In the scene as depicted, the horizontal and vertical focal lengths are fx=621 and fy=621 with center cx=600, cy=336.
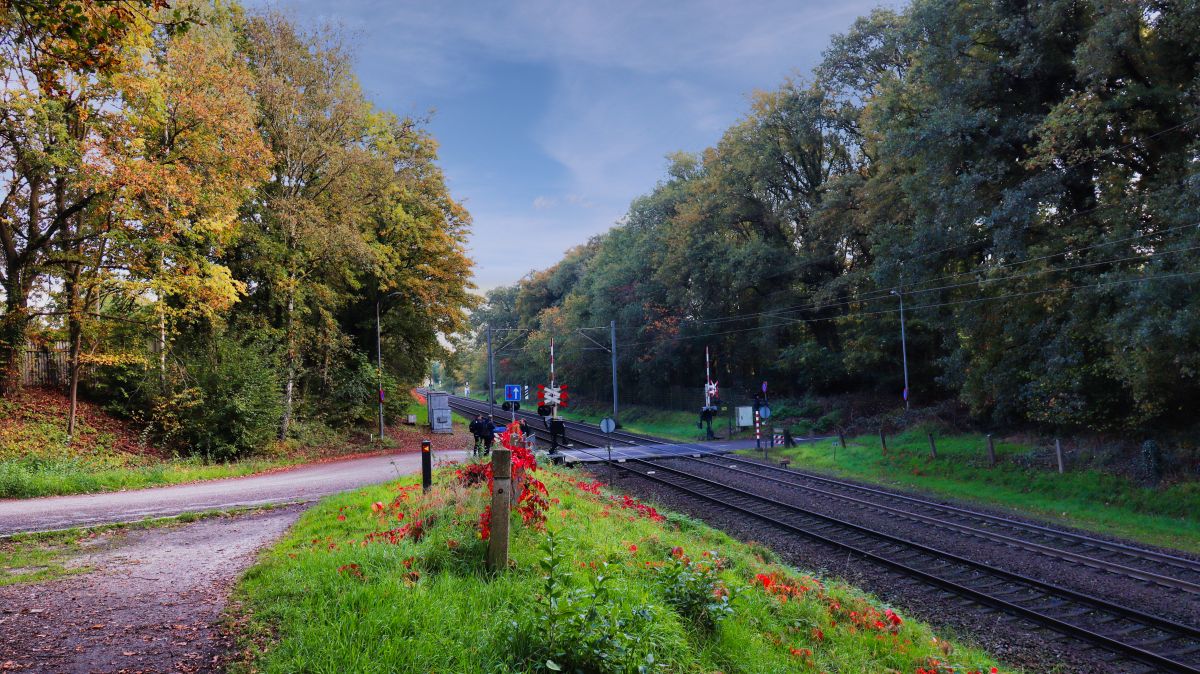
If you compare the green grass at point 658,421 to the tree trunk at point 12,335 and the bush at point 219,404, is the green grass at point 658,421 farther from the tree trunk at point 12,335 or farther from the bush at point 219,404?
the tree trunk at point 12,335

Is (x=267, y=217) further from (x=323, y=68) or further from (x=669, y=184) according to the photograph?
(x=669, y=184)

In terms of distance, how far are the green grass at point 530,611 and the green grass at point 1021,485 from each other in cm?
938

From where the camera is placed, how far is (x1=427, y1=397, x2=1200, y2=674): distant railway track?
23.5 feet

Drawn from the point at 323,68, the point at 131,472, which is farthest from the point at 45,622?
the point at 323,68

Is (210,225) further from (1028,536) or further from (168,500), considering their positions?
(1028,536)

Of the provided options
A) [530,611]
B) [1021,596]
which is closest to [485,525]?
[530,611]

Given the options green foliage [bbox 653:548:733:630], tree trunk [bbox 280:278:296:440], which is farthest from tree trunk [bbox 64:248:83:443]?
green foliage [bbox 653:548:733:630]

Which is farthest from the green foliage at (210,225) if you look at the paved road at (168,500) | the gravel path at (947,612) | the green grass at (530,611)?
the gravel path at (947,612)

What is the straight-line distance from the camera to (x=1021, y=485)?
16688 mm

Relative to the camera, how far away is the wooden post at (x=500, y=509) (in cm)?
500

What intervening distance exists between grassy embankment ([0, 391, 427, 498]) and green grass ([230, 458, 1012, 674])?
899 cm

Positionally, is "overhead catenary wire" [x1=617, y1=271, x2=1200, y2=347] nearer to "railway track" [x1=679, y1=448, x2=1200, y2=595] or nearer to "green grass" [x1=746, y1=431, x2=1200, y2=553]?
"green grass" [x1=746, y1=431, x2=1200, y2=553]

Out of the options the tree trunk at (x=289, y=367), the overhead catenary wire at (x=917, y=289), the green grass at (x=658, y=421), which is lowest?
the green grass at (x=658, y=421)

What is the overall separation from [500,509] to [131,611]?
10.1ft
